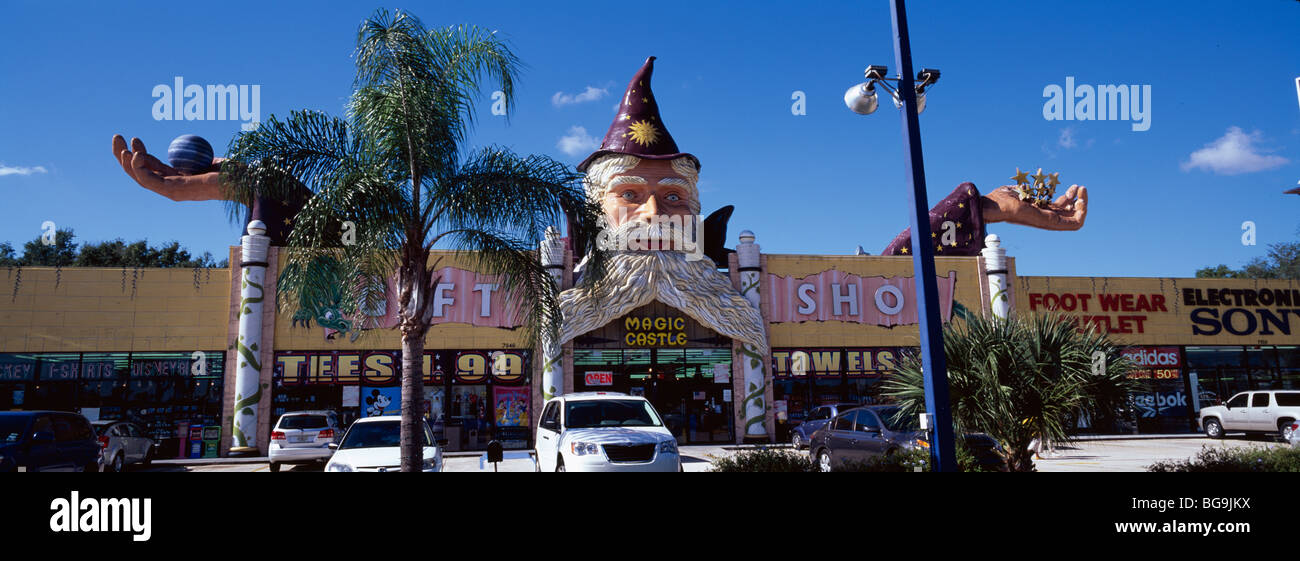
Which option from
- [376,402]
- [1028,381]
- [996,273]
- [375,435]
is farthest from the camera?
[996,273]

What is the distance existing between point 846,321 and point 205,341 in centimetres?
2044

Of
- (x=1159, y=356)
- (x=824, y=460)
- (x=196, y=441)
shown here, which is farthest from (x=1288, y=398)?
(x=196, y=441)

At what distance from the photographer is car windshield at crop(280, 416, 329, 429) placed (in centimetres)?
1703

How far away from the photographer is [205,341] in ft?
73.2

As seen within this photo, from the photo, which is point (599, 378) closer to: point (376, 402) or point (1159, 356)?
point (376, 402)

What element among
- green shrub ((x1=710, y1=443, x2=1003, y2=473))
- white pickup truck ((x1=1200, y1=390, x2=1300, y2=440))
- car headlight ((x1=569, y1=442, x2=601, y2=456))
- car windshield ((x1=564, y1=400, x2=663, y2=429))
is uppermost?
car windshield ((x1=564, y1=400, x2=663, y2=429))

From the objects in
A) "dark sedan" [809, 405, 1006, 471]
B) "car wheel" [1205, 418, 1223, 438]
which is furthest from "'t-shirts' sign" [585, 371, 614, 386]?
"car wheel" [1205, 418, 1223, 438]

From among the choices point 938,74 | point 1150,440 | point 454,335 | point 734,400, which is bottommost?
point 1150,440

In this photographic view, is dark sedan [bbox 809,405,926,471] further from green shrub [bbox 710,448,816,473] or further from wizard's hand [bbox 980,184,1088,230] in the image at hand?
wizard's hand [bbox 980,184,1088,230]

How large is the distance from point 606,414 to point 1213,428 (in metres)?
23.4

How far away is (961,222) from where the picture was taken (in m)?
27.1
